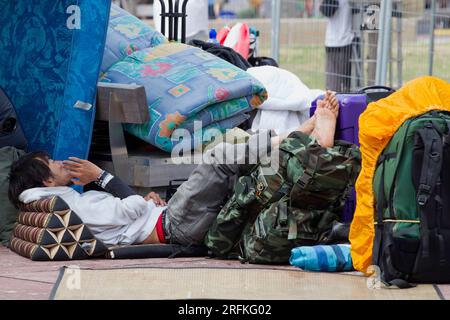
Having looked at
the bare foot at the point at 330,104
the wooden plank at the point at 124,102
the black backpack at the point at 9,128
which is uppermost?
the bare foot at the point at 330,104

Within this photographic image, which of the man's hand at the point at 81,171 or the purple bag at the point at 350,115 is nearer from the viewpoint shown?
the purple bag at the point at 350,115

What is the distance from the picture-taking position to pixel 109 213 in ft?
19.2

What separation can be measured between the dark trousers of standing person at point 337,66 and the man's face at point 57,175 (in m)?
5.31

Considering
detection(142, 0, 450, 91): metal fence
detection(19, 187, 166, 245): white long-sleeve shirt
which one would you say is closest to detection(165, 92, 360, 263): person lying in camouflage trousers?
detection(19, 187, 166, 245): white long-sleeve shirt

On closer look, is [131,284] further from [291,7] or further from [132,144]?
[291,7]

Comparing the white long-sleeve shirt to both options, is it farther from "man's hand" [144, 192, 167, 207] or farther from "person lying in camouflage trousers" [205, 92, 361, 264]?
"person lying in camouflage trousers" [205, 92, 361, 264]

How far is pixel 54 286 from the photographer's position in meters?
4.77

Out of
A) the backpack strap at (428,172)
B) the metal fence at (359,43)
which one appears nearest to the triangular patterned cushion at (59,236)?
the backpack strap at (428,172)

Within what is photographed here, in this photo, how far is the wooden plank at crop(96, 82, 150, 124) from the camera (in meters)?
6.49

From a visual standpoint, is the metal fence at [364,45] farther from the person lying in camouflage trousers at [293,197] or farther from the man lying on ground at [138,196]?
the person lying in camouflage trousers at [293,197]

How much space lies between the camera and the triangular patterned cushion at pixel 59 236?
18.4 feet

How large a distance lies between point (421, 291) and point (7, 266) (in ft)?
7.24

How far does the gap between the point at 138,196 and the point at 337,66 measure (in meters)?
5.58

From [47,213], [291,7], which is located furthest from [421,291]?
[291,7]
